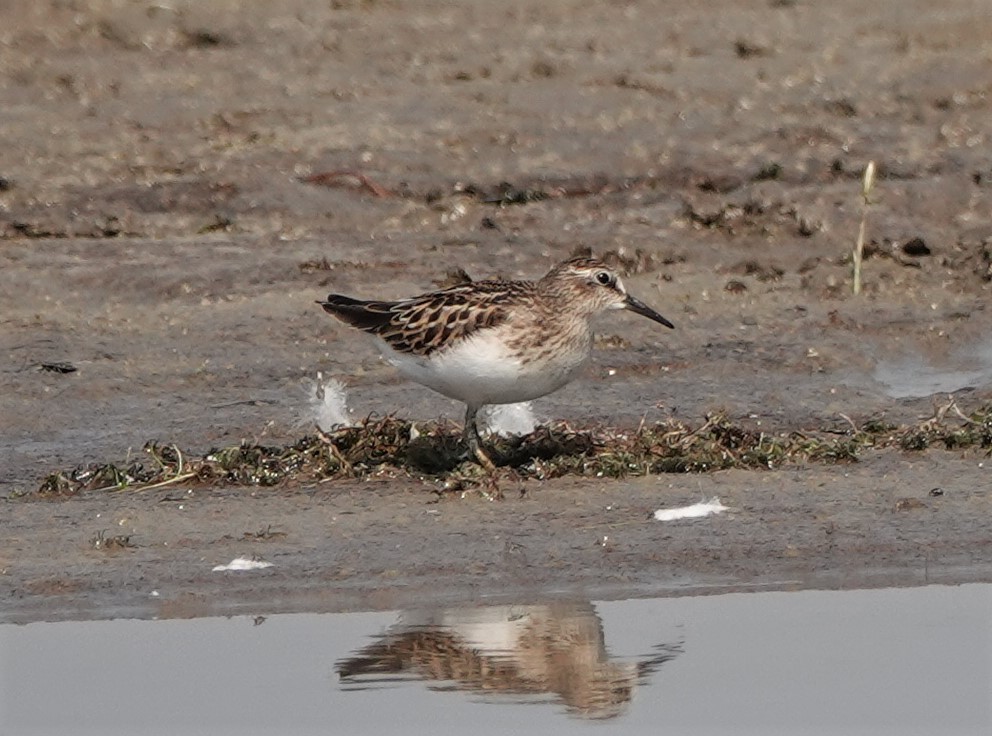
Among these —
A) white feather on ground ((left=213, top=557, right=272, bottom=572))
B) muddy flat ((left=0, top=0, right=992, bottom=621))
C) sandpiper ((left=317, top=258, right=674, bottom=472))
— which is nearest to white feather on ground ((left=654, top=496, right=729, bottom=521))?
muddy flat ((left=0, top=0, right=992, bottom=621))

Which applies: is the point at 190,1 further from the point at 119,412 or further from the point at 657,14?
the point at 119,412

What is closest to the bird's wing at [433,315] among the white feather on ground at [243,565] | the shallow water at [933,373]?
the white feather on ground at [243,565]

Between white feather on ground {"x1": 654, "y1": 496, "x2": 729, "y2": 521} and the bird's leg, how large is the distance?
2.74 feet

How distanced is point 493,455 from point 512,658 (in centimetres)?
230

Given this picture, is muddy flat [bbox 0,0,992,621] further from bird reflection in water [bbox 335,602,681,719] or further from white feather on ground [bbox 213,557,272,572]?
bird reflection in water [bbox 335,602,681,719]

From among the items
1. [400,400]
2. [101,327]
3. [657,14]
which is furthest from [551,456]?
[657,14]

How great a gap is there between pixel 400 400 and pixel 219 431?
96 cm

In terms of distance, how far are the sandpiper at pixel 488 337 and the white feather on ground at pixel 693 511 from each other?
2.48 ft

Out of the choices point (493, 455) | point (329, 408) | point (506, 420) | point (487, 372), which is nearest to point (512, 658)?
point (487, 372)

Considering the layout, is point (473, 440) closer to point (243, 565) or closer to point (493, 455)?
point (493, 455)

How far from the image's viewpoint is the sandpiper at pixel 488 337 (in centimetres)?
921

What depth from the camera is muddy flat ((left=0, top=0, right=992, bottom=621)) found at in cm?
880

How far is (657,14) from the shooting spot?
17406 millimetres

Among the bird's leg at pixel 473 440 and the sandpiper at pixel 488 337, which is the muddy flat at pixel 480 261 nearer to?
the bird's leg at pixel 473 440
